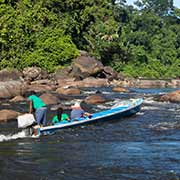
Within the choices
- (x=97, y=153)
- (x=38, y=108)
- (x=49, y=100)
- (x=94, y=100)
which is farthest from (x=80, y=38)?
(x=97, y=153)

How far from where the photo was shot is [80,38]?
55.3 m

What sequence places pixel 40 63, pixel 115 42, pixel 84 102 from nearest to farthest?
pixel 84 102 < pixel 40 63 < pixel 115 42

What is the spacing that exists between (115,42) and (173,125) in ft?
133

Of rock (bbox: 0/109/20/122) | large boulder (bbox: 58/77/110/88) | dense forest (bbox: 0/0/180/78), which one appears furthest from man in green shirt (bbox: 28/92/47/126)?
dense forest (bbox: 0/0/180/78)

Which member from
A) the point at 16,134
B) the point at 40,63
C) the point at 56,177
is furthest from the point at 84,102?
the point at 40,63

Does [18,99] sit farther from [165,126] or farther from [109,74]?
[109,74]

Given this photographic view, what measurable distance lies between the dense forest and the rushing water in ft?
84.7

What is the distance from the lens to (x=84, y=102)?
82.6 ft

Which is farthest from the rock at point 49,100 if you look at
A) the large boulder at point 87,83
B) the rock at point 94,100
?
the large boulder at point 87,83

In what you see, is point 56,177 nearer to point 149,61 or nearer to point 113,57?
point 113,57

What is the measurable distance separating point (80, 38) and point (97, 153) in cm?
4362

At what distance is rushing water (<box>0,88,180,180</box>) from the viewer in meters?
10.2

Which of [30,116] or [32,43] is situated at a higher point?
[32,43]

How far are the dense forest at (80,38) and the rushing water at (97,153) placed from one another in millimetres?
25828
